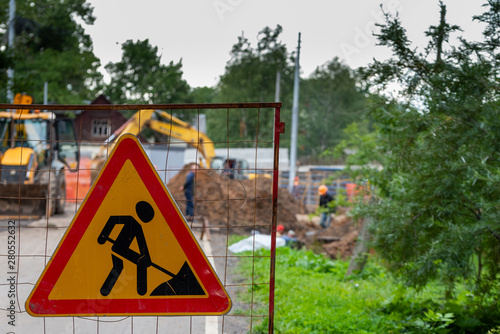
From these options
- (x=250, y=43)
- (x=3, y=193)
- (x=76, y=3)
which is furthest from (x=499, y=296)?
(x=76, y=3)

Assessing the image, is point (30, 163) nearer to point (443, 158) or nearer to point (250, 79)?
point (443, 158)

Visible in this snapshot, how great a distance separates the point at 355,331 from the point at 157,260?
9.65ft

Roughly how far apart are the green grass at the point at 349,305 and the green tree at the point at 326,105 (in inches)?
2154

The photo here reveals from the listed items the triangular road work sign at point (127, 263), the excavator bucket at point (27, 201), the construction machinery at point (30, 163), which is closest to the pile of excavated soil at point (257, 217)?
the construction machinery at point (30, 163)

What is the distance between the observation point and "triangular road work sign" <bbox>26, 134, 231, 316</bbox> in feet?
10.9

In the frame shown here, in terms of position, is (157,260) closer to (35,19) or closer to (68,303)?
(68,303)

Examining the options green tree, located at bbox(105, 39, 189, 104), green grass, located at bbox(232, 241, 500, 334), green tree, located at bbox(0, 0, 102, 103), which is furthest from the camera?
green tree, located at bbox(105, 39, 189, 104)

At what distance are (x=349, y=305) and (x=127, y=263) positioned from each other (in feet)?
14.2

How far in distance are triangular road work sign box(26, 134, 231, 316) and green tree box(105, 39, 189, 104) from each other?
5177 centimetres

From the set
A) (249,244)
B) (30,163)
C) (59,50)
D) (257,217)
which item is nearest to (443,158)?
(249,244)

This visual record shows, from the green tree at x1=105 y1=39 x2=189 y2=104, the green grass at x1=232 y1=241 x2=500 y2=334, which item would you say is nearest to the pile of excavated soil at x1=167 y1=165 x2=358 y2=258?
the green grass at x1=232 y1=241 x2=500 y2=334

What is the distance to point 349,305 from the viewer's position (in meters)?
7.01

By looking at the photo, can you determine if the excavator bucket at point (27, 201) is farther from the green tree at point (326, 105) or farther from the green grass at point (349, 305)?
the green tree at point (326, 105)

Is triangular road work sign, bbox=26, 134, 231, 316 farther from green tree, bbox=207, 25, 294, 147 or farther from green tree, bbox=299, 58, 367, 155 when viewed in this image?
green tree, bbox=299, 58, 367, 155
